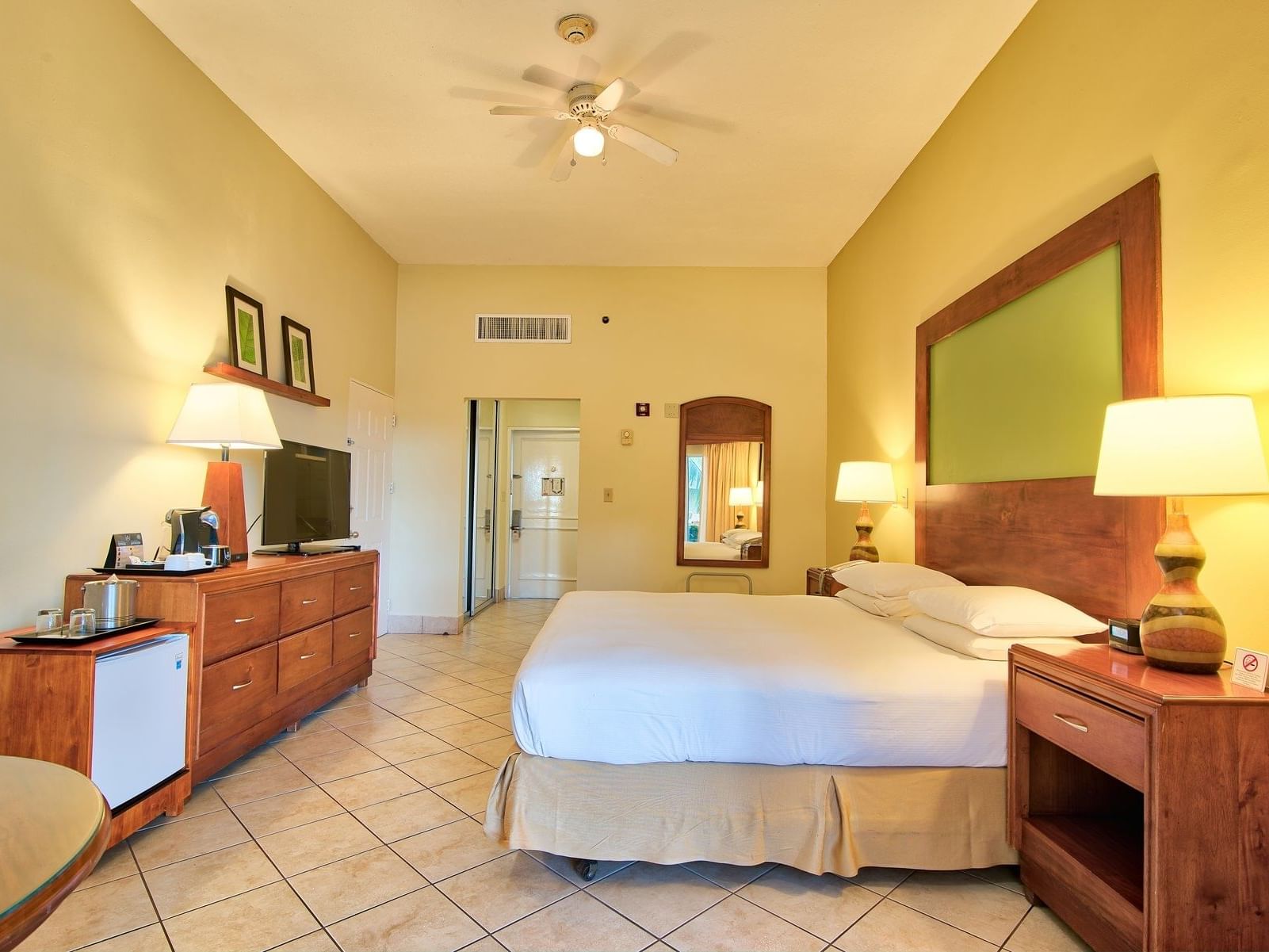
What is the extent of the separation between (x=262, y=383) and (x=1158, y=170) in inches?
153

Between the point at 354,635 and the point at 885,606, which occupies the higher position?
the point at 885,606

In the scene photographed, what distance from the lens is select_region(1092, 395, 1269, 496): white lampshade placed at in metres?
1.33

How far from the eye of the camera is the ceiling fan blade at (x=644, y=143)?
2.84m

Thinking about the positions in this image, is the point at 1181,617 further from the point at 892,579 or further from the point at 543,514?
the point at 543,514

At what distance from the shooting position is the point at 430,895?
1747 mm

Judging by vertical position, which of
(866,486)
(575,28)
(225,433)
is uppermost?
(575,28)

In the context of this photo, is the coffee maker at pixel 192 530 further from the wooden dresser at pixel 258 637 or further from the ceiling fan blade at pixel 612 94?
the ceiling fan blade at pixel 612 94

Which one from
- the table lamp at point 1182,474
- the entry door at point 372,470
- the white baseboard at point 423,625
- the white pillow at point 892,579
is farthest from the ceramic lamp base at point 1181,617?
the white baseboard at point 423,625

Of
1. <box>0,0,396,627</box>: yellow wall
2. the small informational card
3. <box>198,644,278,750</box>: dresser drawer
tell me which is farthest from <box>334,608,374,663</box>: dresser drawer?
the small informational card

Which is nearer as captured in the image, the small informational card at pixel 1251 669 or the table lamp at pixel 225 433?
the small informational card at pixel 1251 669

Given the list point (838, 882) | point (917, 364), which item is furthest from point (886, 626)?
point (917, 364)

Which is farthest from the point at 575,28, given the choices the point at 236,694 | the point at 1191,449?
the point at 236,694

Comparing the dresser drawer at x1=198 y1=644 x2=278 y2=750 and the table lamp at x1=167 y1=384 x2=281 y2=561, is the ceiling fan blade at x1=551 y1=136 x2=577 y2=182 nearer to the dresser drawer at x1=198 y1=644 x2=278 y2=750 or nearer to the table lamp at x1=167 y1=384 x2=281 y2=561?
the table lamp at x1=167 y1=384 x2=281 y2=561

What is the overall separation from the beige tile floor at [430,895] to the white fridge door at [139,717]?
24 centimetres
